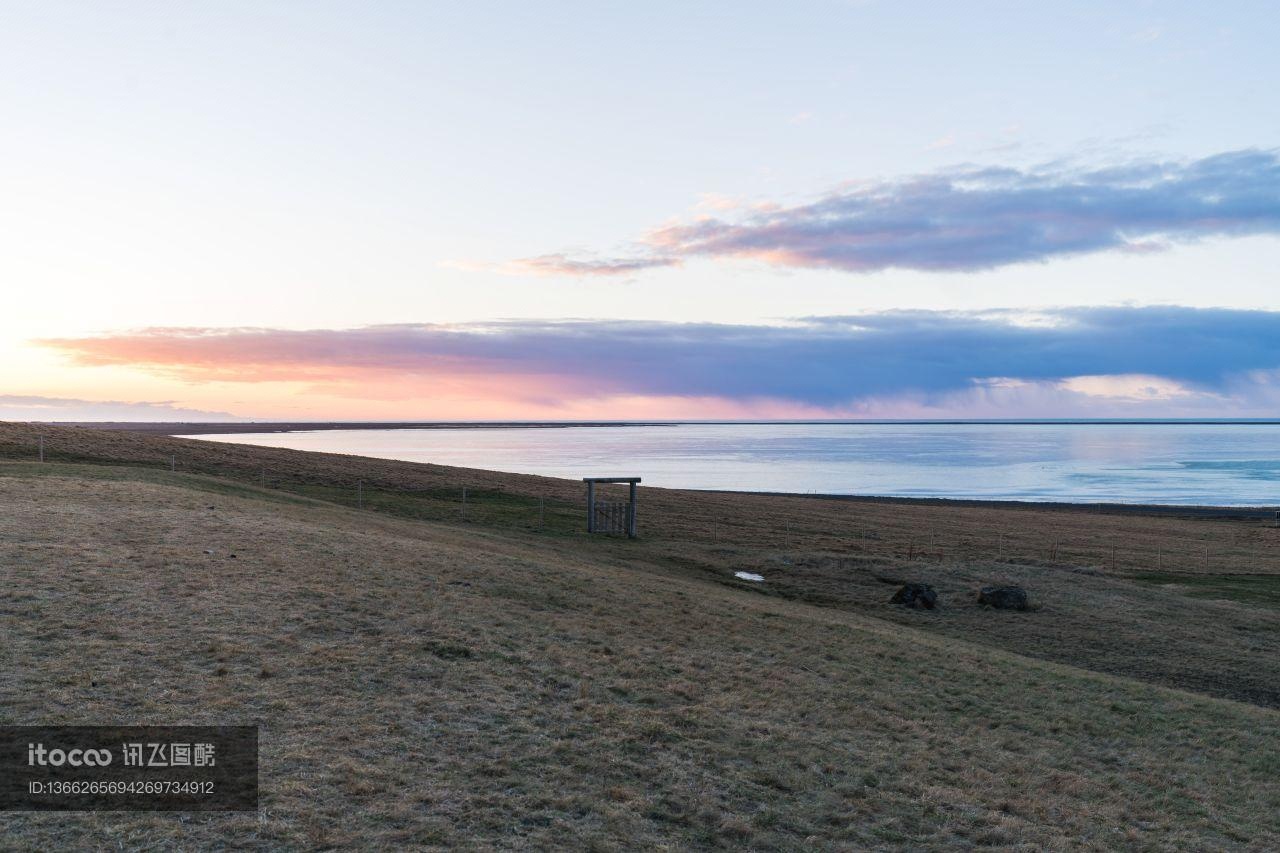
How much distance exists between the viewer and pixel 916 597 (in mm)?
29203

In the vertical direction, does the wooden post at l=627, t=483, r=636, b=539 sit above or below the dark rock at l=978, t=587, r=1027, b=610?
above

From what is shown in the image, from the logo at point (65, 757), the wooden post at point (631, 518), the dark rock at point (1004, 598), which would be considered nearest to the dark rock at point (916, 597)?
the dark rock at point (1004, 598)

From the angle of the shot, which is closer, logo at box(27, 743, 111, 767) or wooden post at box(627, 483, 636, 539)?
logo at box(27, 743, 111, 767)

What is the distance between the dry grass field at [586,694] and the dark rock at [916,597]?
0.85 meters

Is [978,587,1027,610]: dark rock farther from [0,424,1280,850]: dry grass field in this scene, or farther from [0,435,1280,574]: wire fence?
[0,435,1280,574]: wire fence

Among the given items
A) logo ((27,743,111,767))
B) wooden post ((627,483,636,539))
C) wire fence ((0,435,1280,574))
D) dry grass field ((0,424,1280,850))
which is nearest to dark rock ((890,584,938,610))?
dry grass field ((0,424,1280,850))

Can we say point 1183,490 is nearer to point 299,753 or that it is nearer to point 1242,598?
point 1242,598

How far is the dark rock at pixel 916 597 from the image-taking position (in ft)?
95.1

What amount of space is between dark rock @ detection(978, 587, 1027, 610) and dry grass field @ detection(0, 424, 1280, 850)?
85cm

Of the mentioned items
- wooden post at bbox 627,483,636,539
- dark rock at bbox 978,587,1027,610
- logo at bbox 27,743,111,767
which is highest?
logo at bbox 27,743,111,767

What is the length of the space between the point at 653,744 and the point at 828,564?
26.3 m

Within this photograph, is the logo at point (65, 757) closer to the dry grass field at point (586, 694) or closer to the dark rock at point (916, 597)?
the dry grass field at point (586, 694)

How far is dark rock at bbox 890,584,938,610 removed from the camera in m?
29.0

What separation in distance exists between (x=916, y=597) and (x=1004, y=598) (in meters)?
3.18
